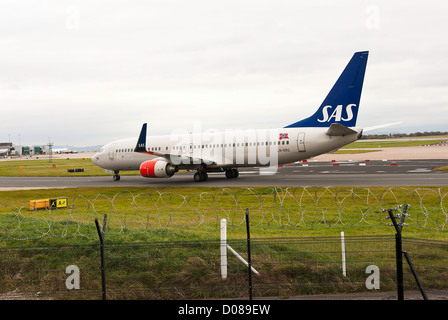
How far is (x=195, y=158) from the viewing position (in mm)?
36812

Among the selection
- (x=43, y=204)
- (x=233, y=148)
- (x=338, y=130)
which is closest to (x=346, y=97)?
(x=338, y=130)

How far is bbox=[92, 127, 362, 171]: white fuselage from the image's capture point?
32.9 metres

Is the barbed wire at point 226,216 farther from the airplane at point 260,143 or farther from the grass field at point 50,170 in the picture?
the grass field at point 50,170

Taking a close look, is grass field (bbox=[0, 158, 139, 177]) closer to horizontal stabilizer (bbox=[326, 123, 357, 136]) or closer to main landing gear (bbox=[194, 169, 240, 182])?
main landing gear (bbox=[194, 169, 240, 182])

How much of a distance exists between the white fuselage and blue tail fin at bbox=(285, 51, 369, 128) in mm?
1178

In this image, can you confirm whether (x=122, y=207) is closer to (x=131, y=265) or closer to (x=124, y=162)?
(x=131, y=265)

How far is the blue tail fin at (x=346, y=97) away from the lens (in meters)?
31.4

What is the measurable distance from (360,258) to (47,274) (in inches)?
313

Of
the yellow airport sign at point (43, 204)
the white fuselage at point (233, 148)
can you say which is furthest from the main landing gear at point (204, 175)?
the yellow airport sign at point (43, 204)

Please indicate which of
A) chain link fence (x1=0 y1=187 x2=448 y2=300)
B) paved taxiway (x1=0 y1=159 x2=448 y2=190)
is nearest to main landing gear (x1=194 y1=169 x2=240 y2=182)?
paved taxiway (x1=0 y1=159 x2=448 y2=190)

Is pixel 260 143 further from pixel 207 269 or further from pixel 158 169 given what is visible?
pixel 207 269

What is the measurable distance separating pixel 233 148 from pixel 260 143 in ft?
8.08
